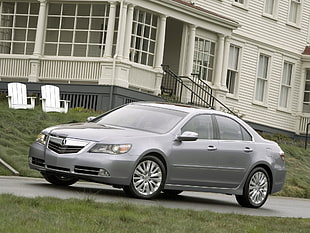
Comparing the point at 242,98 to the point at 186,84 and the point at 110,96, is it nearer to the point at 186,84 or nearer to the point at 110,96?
the point at 186,84

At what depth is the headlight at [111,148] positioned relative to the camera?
1348 centimetres

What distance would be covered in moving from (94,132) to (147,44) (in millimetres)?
17553

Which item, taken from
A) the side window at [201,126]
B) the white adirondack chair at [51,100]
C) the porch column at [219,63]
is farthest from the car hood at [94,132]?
the porch column at [219,63]

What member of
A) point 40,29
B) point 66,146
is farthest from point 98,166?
point 40,29

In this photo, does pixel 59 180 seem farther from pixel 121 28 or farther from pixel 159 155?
pixel 121 28

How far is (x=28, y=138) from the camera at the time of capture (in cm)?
2175

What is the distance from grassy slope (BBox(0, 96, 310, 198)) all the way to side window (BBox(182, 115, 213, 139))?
4.08m

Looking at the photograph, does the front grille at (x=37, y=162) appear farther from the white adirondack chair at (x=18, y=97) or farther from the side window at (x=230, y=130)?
the white adirondack chair at (x=18, y=97)

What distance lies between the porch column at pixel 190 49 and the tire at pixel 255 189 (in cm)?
1692

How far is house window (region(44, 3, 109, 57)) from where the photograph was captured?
30.9 meters

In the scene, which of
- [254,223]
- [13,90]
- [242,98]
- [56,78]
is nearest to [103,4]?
[56,78]

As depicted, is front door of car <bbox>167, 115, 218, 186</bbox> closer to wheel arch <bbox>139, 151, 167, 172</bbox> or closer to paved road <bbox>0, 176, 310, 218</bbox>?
wheel arch <bbox>139, 151, 167, 172</bbox>

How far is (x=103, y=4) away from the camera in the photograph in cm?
3070

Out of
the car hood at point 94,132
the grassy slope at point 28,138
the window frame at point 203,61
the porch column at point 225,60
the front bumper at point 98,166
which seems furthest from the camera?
the porch column at point 225,60
